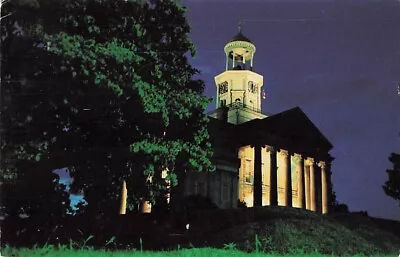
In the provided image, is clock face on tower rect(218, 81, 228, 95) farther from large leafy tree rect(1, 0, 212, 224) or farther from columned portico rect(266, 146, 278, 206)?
large leafy tree rect(1, 0, 212, 224)

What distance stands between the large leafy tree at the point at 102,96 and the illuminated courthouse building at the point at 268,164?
23.8 metres

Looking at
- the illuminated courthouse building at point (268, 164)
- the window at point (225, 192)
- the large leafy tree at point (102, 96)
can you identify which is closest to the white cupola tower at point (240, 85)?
the illuminated courthouse building at point (268, 164)

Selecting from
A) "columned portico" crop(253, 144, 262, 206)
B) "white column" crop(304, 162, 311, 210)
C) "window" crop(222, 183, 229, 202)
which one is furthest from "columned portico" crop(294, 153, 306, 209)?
"window" crop(222, 183, 229, 202)

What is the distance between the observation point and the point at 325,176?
51.2 meters

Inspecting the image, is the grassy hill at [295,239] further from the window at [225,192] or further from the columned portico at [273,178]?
the window at [225,192]

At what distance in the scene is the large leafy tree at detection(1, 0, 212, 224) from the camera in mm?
15102

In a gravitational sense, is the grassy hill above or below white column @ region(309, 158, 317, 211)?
below

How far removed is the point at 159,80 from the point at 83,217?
6.30 metres

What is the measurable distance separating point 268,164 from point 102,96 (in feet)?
112

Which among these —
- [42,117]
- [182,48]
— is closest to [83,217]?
[42,117]

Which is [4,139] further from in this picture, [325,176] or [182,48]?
[325,176]

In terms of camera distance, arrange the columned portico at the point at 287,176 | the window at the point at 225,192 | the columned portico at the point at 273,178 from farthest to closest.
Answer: the window at the point at 225,192
the columned portico at the point at 287,176
the columned portico at the point at 273,178

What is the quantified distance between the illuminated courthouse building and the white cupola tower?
765 centimetres

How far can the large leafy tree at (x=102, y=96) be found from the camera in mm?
15102
